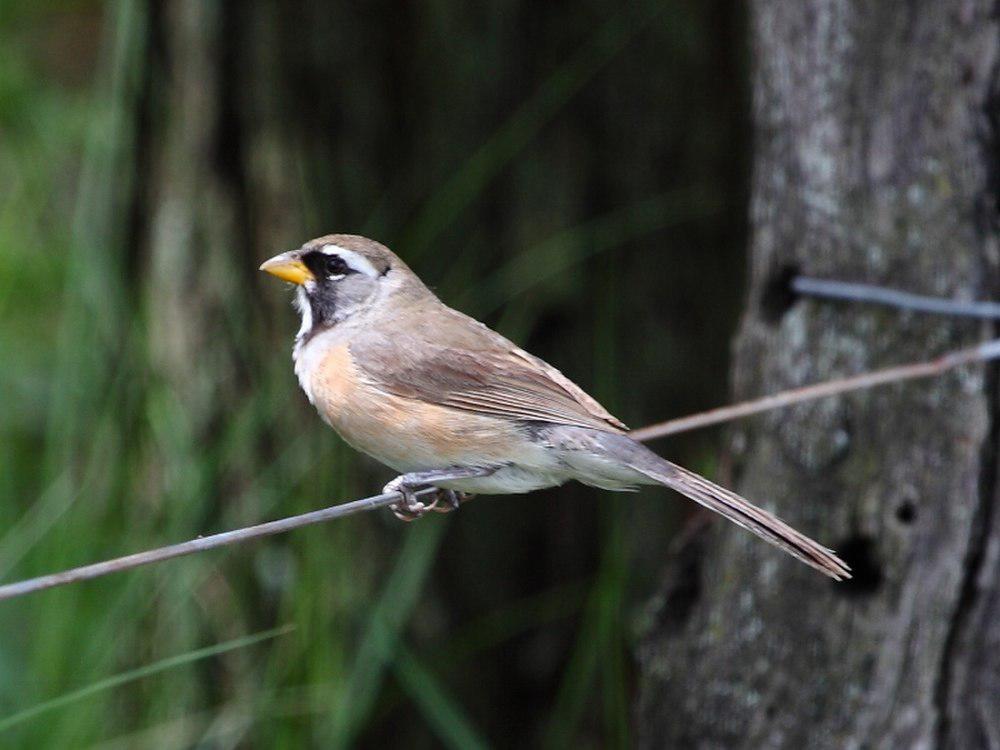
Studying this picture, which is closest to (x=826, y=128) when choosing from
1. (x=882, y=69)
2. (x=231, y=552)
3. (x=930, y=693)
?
(x=882, y=69)

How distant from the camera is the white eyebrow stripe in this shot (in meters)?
3.36

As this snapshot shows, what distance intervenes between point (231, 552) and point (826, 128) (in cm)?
203

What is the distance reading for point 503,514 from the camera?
4.71m

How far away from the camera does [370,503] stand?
89.6 inches

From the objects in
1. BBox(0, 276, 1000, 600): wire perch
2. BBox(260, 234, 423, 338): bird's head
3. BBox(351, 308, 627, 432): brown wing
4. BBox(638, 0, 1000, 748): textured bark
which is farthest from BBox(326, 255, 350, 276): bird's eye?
BBox(638, 0, 1000, 748): textured bark

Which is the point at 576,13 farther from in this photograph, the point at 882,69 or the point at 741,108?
the point at 882,69

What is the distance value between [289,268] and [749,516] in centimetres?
133

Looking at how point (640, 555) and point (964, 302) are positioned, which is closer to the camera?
point (964, 302)

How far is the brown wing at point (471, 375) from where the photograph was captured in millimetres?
3082

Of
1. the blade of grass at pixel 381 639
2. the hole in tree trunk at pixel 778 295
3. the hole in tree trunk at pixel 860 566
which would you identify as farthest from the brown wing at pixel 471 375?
the blade of grass at pixel 381 639

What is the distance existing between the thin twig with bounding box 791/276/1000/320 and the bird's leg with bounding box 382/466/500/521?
2.70 feet

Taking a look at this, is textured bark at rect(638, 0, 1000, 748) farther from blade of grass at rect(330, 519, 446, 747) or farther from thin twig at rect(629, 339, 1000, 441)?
blade of grass at rect(330, 519, 446, 747)

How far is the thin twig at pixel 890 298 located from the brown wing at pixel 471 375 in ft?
1.75

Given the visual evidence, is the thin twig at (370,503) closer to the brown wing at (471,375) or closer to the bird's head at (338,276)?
the brown wing at (471,375)
